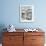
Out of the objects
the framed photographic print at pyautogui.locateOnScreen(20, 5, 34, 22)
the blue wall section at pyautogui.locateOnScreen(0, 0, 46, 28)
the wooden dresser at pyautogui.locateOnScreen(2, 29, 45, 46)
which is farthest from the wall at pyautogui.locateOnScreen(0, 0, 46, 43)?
the wooden dresser at pyautogui.locateOnScreen(2, 29, 45, 46)

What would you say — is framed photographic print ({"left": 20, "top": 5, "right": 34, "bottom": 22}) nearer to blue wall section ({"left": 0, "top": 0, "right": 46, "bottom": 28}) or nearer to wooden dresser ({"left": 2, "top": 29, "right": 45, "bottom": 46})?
blue wall section ({"left": 0, "top": 0, "right": 46, "bottom": 28})

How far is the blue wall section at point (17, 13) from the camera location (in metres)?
4.02

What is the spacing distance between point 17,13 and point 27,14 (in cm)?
32

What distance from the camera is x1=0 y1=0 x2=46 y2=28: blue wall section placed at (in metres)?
4.02

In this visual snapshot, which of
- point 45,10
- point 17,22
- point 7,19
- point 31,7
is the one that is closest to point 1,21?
point 7,19

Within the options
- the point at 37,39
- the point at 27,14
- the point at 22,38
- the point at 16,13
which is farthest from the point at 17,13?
the point at 37,39

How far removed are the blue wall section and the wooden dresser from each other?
0.57 meters

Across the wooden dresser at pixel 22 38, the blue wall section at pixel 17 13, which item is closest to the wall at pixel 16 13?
the blue wall section at pixel 17 13

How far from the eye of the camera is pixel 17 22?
13.4 ft

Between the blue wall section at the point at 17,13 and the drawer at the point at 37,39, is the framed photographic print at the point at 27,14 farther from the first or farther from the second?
the drawer at the point at 37,39

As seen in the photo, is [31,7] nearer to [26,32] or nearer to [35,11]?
[35,11]

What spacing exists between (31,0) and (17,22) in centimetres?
84

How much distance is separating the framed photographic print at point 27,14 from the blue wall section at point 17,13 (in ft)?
0.33

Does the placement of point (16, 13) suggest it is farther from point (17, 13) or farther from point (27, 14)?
point (27, 14)
